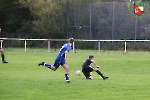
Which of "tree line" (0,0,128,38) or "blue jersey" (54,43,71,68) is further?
"tree line" (0,0,128,38)

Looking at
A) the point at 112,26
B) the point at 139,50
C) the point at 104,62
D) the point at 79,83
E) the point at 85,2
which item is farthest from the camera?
the point at 85,2

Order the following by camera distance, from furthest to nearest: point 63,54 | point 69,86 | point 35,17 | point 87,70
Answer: point 35,17 → point 87,70 → point 63,54 → point 69,86

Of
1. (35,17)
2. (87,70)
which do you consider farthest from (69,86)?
(35,17)

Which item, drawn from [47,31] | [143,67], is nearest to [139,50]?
[47,31]

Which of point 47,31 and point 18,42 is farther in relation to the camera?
point 47,31

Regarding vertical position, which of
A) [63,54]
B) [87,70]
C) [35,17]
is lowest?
[87,70]

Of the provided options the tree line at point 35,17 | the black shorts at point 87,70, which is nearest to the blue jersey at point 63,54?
the black shorts at point 87,70

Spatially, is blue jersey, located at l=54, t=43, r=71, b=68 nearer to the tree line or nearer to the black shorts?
the black shorts

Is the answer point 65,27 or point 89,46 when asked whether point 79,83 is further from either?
point 65,27

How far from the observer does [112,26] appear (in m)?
45.0

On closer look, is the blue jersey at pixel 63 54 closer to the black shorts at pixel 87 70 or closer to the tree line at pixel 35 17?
the black shorts at pixel 87 70

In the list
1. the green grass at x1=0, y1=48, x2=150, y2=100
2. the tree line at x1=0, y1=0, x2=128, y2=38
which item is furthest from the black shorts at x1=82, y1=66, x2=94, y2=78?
the tree line at x1=0, y1=0, x2=128, y2=38

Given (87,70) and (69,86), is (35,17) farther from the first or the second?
(69,86)

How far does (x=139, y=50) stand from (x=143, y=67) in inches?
594
